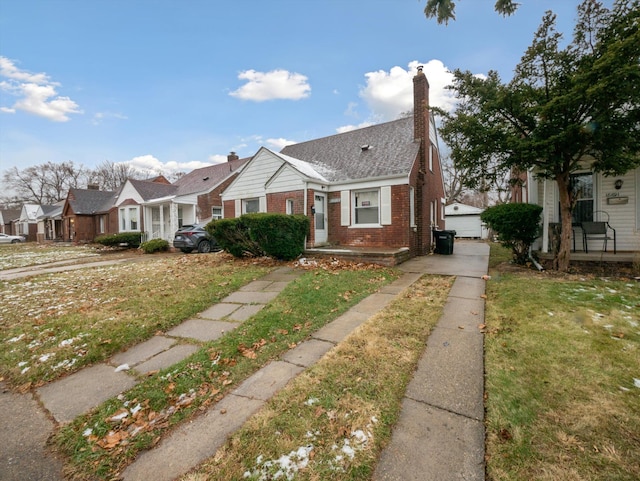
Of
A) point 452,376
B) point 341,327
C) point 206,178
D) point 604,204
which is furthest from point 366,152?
point 206,178

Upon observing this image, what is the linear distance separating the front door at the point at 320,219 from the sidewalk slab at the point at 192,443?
8.95 meters

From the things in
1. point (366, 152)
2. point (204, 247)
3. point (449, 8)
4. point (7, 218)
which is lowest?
point (204, 247)

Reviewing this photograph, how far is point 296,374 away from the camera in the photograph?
2.83 meters

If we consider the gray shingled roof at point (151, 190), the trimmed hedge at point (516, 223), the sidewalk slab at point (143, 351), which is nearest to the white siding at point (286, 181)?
the trimmed hedge at point (516, 223)

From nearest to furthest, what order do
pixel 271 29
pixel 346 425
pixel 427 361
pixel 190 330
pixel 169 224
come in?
pixel 346 425
pixel 427 361
pixel 190 330
pixel 271 29
pixel 169 224

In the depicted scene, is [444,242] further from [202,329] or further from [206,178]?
[206,178]

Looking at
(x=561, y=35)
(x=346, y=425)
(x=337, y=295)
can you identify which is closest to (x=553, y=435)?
(x=346, y=425)

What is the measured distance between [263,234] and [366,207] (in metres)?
4.50

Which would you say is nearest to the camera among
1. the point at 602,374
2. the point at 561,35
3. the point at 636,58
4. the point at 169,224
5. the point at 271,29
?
the point at 602,374

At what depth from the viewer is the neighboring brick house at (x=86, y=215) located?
1048 inches

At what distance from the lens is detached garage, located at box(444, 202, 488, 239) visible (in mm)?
25297

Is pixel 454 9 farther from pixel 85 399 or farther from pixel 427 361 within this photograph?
pixel 85 399

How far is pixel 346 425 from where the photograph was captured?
2.06 m

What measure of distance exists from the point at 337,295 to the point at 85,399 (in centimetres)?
381
